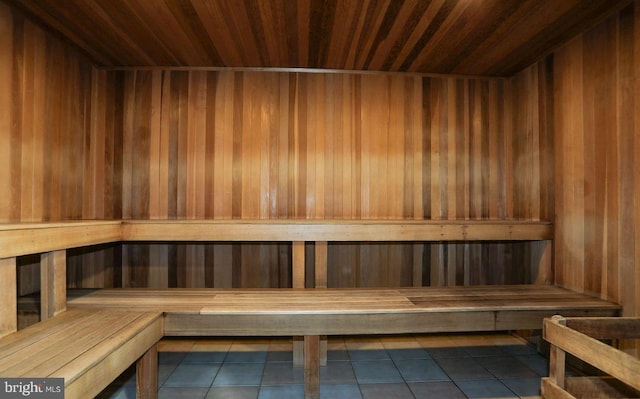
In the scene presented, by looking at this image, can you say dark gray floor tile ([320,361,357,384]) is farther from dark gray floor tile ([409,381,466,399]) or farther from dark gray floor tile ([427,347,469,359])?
dark gray floor tile ([427,347,469,359])

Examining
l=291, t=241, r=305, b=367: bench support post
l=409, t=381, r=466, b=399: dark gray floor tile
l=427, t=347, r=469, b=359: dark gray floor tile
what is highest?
l=291, t=241, r=305, b=367: bench support post

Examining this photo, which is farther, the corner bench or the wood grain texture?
the wood grain texture

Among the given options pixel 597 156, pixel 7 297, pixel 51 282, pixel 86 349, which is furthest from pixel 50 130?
pixel 597 156

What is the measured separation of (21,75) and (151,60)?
96 cm

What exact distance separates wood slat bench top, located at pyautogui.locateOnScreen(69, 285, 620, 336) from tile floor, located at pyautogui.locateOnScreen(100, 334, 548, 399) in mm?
601

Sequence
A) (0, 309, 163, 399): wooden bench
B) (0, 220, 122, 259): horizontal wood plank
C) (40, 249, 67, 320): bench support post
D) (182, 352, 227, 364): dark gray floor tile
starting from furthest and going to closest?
(182, 352, 227, 364): dark gray floor tile < (40, 249, 67, 320): bench support post < (0, 220, 122, 259): horizontal wood plank < (0, 309, 163, 399): wooden bench

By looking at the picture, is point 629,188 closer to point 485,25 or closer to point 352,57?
point 485,25

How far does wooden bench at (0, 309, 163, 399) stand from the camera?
4.04 ft

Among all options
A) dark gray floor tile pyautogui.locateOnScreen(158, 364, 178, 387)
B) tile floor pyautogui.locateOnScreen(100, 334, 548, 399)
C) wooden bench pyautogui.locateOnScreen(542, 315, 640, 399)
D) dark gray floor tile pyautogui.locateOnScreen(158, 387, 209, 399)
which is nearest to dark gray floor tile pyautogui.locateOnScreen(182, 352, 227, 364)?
tile floor pyautogui.locateOnScreen(100, 334, 548, 399)

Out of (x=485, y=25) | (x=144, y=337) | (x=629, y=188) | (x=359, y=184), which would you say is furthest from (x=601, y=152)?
(x=144, y=337)

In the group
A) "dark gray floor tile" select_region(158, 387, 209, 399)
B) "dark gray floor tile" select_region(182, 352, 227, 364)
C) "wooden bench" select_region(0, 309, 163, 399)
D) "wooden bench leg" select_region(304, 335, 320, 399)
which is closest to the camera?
"wooden bench" select_region(0, 309, 163, 399)

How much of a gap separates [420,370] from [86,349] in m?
2.33

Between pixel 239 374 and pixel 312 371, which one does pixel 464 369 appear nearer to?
pixel 312 371

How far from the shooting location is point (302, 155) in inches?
118
